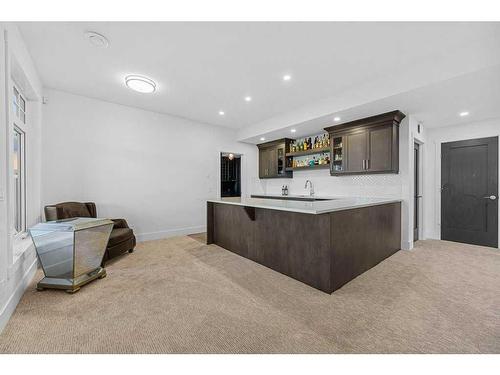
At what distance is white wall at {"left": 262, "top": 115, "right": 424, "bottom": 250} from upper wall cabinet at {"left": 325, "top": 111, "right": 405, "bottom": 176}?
154 mm

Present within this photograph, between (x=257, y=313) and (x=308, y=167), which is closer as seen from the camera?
(x=257, y=313)

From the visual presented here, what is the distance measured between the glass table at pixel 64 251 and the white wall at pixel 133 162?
164 centimetres

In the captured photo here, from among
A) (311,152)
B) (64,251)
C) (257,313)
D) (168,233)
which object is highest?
(311,152)

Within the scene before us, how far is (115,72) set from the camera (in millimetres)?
2926

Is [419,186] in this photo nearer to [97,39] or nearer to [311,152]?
[311,152]

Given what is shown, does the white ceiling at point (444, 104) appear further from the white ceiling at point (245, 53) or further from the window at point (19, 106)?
the window at point (19, 106)

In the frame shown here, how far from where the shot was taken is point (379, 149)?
3797 mm

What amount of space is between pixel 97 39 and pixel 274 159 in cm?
430

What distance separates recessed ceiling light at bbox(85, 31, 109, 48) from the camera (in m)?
2.18

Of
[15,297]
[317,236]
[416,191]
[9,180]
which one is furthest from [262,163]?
[15,297]

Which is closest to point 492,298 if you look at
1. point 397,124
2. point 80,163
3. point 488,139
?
point 397,124

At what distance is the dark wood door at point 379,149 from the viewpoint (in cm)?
369

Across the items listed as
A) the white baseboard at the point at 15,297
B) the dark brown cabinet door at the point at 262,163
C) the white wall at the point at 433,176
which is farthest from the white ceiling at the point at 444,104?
the white baseboard at the point at 15,297

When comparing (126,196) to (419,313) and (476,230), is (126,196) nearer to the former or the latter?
(419,313)
